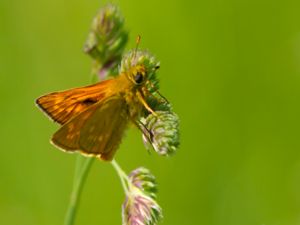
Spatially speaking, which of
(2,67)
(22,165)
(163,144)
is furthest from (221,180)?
(163,144)

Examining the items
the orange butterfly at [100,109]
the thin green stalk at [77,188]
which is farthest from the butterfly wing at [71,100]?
the thin green stalk at [77,188]

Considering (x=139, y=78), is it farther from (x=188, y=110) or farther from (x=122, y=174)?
(x=188, y=110)

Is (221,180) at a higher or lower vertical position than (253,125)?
lower

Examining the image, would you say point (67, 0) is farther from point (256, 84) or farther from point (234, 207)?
point (234, 207)

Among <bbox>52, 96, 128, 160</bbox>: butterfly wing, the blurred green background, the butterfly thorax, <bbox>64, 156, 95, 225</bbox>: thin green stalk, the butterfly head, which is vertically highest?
the blurred green background

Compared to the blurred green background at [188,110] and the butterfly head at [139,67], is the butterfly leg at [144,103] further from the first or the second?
the blurred green background at [188,110]

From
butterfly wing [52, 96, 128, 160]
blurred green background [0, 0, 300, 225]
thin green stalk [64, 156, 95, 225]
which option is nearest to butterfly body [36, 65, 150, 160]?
butterfly wing [52, 96, 128, 160]

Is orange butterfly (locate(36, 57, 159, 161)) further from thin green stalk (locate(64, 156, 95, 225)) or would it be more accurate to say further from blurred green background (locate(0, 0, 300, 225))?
blurred green background (locate(0, 0, 300, 225))

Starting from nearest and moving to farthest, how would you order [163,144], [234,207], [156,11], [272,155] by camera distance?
[163,144] → [234,207] → [272,155] → [156,11]
